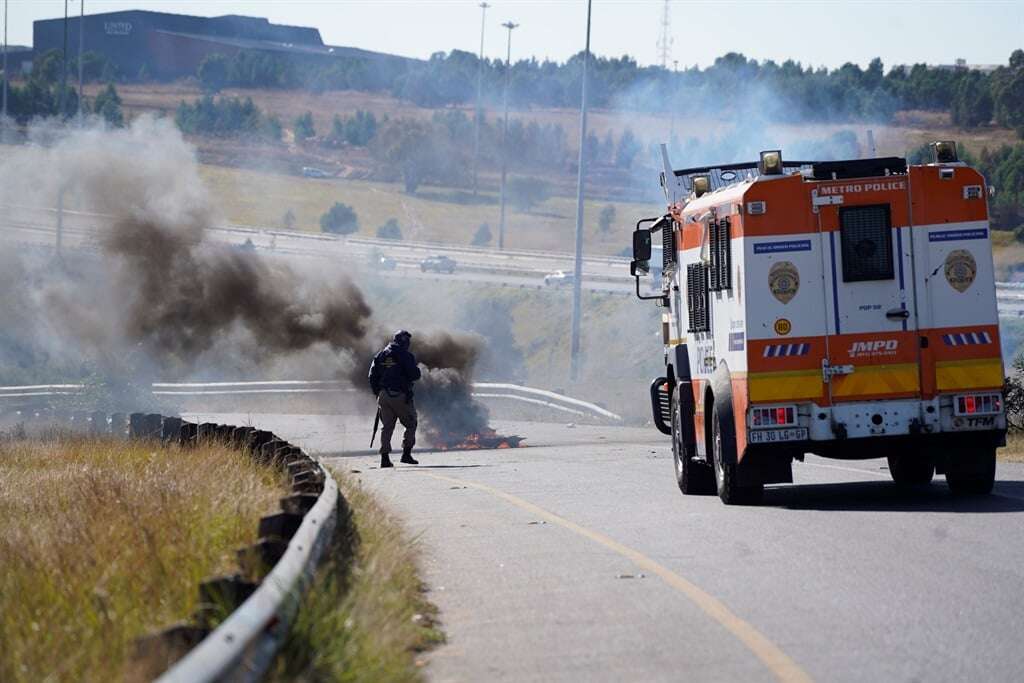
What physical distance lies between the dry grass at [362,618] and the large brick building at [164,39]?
15124 centimetres

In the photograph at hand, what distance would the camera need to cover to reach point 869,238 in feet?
44.9

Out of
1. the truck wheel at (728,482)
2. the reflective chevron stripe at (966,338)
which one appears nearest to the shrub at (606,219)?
the truck wheel at (728,482)

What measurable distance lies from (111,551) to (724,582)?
3.59 m

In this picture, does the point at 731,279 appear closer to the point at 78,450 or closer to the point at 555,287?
the point at 78,450

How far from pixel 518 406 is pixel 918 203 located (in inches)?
1176

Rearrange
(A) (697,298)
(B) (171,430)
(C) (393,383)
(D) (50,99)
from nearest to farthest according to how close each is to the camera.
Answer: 1. (A) (697,298)
2. (B) (171,430)
3. (C) (393,383)
4. (D) (50,99)

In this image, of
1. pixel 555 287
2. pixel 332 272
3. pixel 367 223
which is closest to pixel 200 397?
pixel 332 272

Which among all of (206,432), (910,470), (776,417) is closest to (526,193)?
(206,432)

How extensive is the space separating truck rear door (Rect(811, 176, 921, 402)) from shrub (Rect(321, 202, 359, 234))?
82.2 metres

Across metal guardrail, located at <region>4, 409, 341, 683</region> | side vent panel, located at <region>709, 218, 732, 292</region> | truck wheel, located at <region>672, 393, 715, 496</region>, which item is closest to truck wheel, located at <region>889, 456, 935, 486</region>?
truck wheel, located at <region>672, 393, 715, 496</region>

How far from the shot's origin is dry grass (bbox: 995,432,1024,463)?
834 inches

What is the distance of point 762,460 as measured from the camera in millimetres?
13844

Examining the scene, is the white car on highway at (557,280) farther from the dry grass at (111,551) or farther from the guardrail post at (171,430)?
the dry grass at (111,551)

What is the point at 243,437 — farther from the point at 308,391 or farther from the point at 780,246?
the point at 308,391
